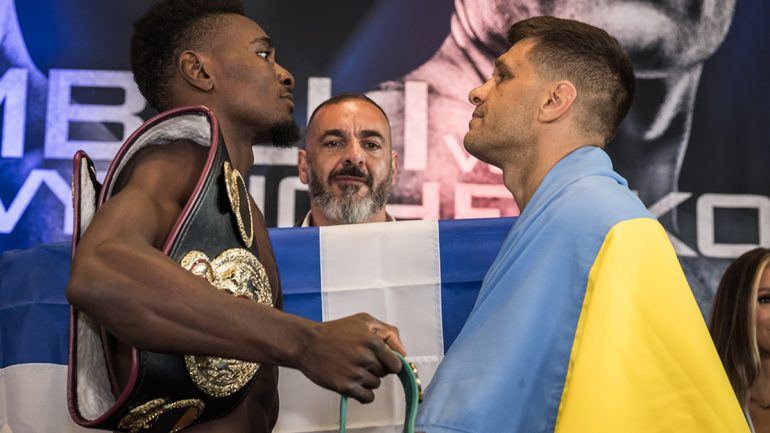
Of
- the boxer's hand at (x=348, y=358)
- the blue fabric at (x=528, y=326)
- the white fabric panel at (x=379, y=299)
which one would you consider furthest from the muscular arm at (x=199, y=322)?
the white fabric panel at (x=379, y=299)

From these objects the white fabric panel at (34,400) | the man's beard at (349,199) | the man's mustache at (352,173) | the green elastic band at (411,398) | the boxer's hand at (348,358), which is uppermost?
the man's mustache at (352,173)

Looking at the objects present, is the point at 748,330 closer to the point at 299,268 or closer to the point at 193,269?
the point at 299,268

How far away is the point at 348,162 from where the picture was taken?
3.32m

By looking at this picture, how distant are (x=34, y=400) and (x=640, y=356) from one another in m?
1.49

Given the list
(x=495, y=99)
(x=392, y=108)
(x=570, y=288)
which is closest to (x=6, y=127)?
(x=392, y=108)

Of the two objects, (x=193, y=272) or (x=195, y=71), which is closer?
(x=193, y=272)

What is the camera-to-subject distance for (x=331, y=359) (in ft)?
4.29

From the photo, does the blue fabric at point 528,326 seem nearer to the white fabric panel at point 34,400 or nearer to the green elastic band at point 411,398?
the green elastic band at point 411,398

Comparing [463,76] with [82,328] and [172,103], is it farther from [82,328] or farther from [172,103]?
[82,328]

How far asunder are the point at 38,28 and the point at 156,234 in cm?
233

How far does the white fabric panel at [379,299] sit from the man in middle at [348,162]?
828mm

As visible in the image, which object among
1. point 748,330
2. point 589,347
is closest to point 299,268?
point 589,347

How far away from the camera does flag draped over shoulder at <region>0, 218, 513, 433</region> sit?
2.31m

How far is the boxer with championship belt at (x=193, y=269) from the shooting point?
4.28ft
